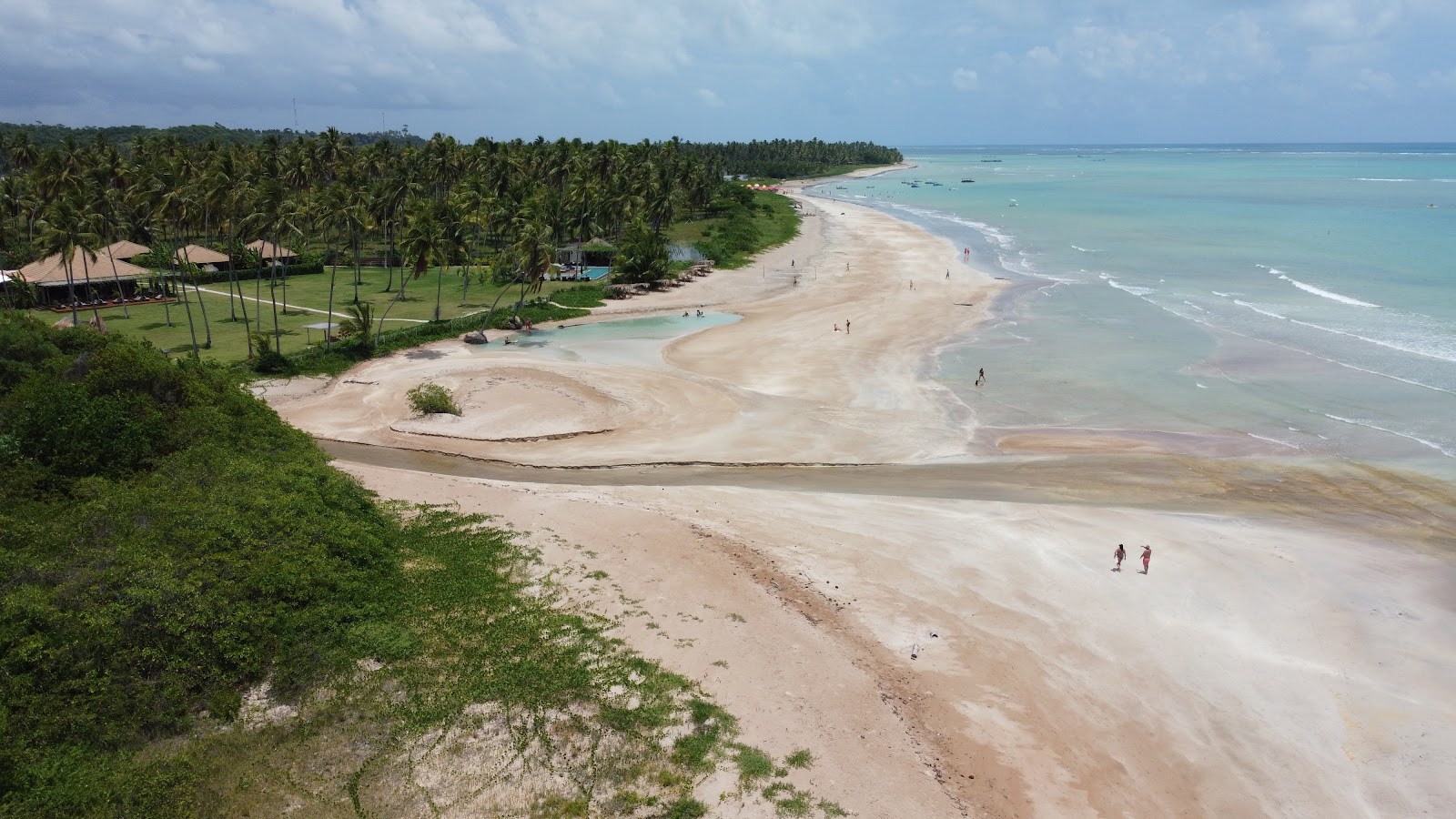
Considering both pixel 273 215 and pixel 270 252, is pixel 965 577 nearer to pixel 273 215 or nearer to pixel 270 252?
pixel 273 215

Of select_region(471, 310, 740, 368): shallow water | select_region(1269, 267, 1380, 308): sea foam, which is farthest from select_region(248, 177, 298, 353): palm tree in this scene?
select_region(1269, 267, 1380, 308): sea foam

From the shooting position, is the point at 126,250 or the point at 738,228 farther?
the point at 738,228

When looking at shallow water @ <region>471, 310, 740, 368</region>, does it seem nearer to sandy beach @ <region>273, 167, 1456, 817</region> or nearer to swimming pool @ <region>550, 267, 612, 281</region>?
sandy beach @ <region>273, 167, 1456, 817</region>

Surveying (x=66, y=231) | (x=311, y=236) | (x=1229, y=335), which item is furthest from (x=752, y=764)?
(x=311, y=236)

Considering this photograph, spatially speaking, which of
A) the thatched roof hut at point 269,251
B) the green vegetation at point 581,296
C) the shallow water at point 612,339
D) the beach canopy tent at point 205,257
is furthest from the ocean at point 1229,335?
the beach canopy tent at point 205,257

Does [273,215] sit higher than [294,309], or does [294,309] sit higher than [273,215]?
[273,215]

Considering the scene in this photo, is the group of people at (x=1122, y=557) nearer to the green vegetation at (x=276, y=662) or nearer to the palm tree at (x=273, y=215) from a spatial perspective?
the green vegetation at (x=276, y=662)

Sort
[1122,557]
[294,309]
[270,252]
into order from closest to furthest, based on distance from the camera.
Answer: [1122,557], [294,309], [270,252]
